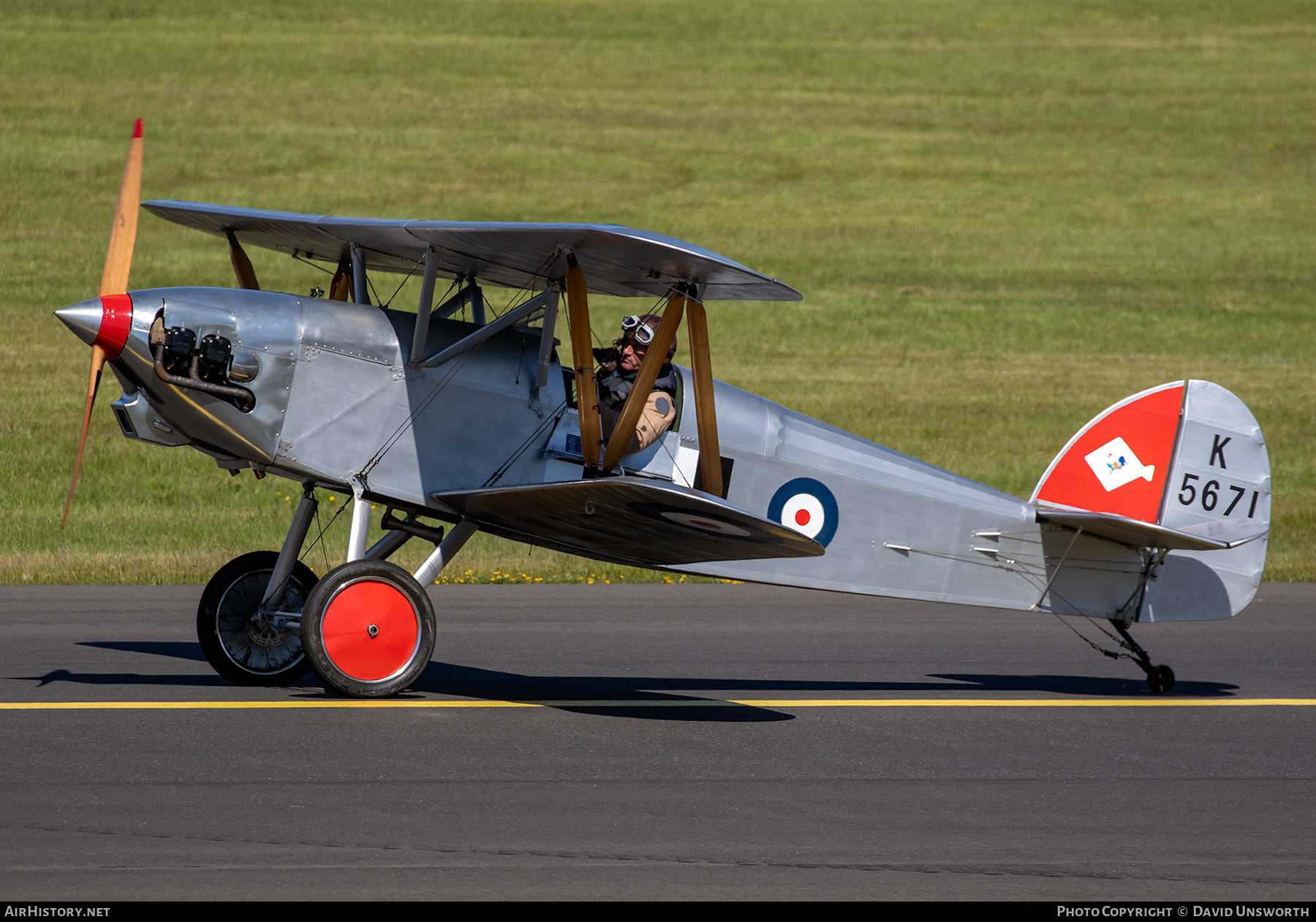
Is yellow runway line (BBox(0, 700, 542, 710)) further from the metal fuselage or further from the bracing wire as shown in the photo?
the bracing wire

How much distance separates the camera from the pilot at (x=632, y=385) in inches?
306

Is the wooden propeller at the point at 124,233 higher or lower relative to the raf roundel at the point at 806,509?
higher

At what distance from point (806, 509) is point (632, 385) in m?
1.25

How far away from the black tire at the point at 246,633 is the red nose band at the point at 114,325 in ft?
5.22

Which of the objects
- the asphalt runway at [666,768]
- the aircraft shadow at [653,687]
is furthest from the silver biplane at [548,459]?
the asphalt runway at [666,768]

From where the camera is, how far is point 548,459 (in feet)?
25.5

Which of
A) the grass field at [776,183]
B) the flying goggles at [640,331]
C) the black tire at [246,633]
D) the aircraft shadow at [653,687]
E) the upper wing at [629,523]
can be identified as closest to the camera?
the upper wing at [629,523]

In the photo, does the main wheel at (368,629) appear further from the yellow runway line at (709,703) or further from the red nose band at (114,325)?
the red nose band at (114,325)

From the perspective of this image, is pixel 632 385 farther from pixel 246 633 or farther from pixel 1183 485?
pixel 1183 485

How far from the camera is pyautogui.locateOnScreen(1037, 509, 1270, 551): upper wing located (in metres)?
7.97

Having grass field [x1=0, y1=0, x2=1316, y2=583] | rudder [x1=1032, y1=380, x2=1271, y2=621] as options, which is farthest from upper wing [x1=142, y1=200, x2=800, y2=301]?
grass field [x1=0, y1=0, x2=1316, y2=583]

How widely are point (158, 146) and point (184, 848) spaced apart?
24.9 meters

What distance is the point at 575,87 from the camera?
34.9 m

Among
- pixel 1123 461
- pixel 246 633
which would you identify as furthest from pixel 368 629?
pixel 1123 461
